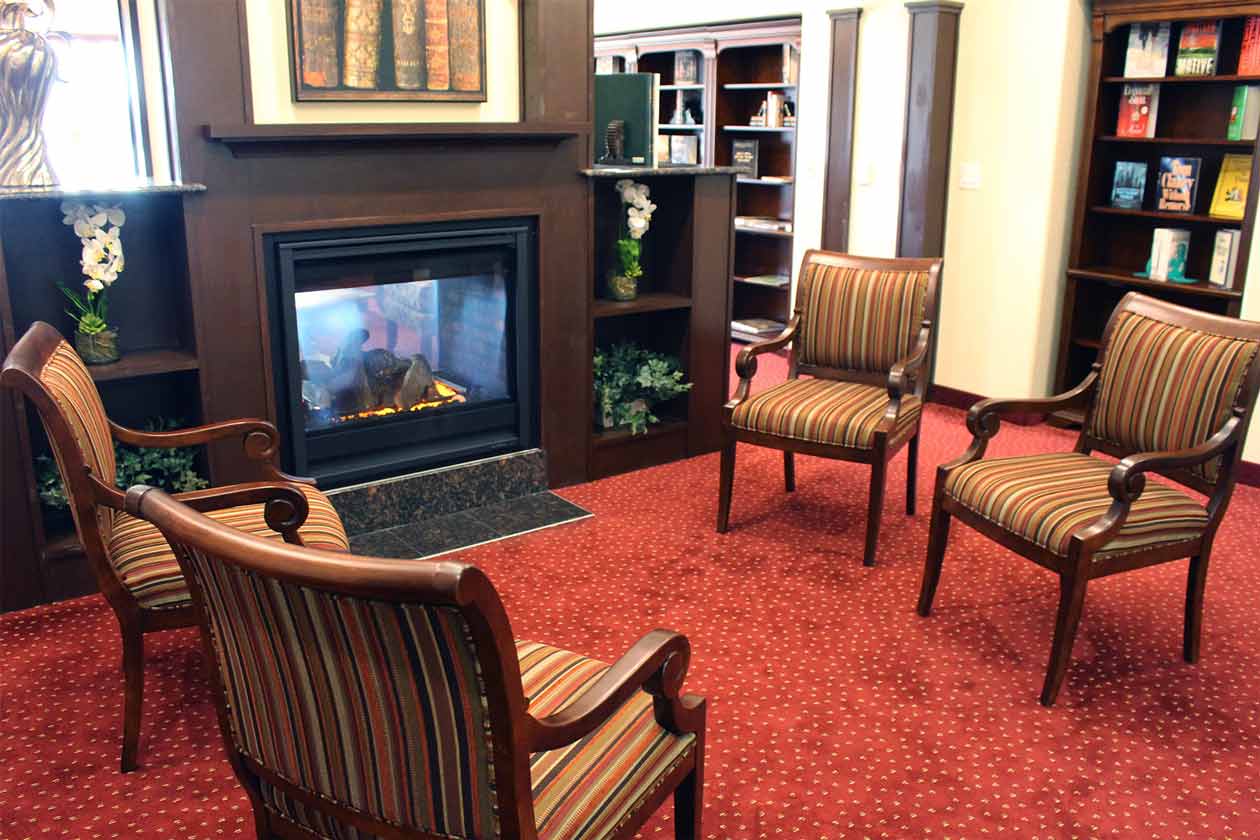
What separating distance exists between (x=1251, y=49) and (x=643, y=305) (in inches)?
102

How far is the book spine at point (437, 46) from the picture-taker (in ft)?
11.7

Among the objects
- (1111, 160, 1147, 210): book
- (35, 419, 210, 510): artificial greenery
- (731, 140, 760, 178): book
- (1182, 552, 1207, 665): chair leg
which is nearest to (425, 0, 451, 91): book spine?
(35, 419, 210, 510): artificial greenery

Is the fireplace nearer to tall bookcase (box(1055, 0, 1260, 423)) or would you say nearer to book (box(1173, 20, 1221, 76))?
tall bookcase (box(1055, 0, 1260, 423))

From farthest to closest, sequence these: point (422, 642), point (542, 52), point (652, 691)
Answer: point (542, 52), point (652, 691), point (422, 642)

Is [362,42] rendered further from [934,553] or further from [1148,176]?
[1148,176]

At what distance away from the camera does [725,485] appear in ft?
12.5

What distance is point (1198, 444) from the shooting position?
2932 mm

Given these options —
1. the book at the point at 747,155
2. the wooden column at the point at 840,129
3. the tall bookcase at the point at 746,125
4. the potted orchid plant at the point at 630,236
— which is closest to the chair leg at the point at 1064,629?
the potted orchid plant at the point at 630,236

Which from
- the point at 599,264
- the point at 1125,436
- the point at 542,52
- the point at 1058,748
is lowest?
the point at 1058,748

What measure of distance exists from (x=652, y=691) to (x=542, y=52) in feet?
8.70

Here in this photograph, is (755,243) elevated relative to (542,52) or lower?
lower

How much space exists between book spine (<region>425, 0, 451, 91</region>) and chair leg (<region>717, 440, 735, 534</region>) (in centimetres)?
153

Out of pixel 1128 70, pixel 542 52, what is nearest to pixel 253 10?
pixel 542 52

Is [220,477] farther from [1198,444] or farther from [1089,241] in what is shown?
[1089,241]
